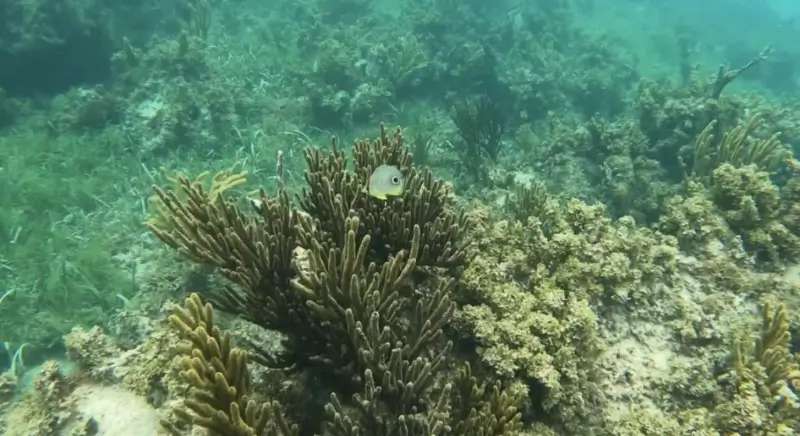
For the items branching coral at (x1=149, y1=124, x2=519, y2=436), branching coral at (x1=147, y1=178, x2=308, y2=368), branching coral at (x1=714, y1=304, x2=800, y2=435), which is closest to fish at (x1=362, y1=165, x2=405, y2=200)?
branching coral at (x1=149, y1=124, x2=519, y2=436)

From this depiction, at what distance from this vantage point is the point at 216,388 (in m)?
2.59

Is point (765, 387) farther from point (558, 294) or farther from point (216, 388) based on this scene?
point (216, 388)

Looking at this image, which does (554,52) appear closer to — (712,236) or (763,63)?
(763,63)

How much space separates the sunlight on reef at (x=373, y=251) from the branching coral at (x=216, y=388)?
2 centimetres

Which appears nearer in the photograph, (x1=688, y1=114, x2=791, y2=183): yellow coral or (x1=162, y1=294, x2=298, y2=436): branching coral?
(x1=162, y1=294, x2=298, y2=436): branching coral

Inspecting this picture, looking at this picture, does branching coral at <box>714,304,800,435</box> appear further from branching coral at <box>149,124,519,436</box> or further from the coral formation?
branching coral at <box>149,124,519,436</box>

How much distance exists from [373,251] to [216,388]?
141cm

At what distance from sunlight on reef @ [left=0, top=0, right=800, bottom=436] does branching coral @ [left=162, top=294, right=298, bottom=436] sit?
2 centimetres

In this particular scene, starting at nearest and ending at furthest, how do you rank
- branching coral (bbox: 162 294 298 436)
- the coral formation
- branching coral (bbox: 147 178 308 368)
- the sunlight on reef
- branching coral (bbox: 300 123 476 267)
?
branching coral (bbox: 162 294 298 436), the sunlight on reef, branching coral (bbox: 147 178 308 368), the coral formation, branching coral (bbox: 300 123 476 267)

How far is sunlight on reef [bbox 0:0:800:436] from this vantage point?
3.12m

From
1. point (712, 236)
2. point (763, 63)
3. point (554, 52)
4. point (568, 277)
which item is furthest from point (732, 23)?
point (568, 277)

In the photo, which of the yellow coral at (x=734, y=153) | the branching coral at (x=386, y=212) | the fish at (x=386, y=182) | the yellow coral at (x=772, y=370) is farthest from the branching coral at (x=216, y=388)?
the yellow coral at (x=734, y=153)

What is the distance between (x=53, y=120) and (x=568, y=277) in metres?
11.7

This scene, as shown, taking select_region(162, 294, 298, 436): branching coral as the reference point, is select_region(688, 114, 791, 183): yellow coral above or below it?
above
